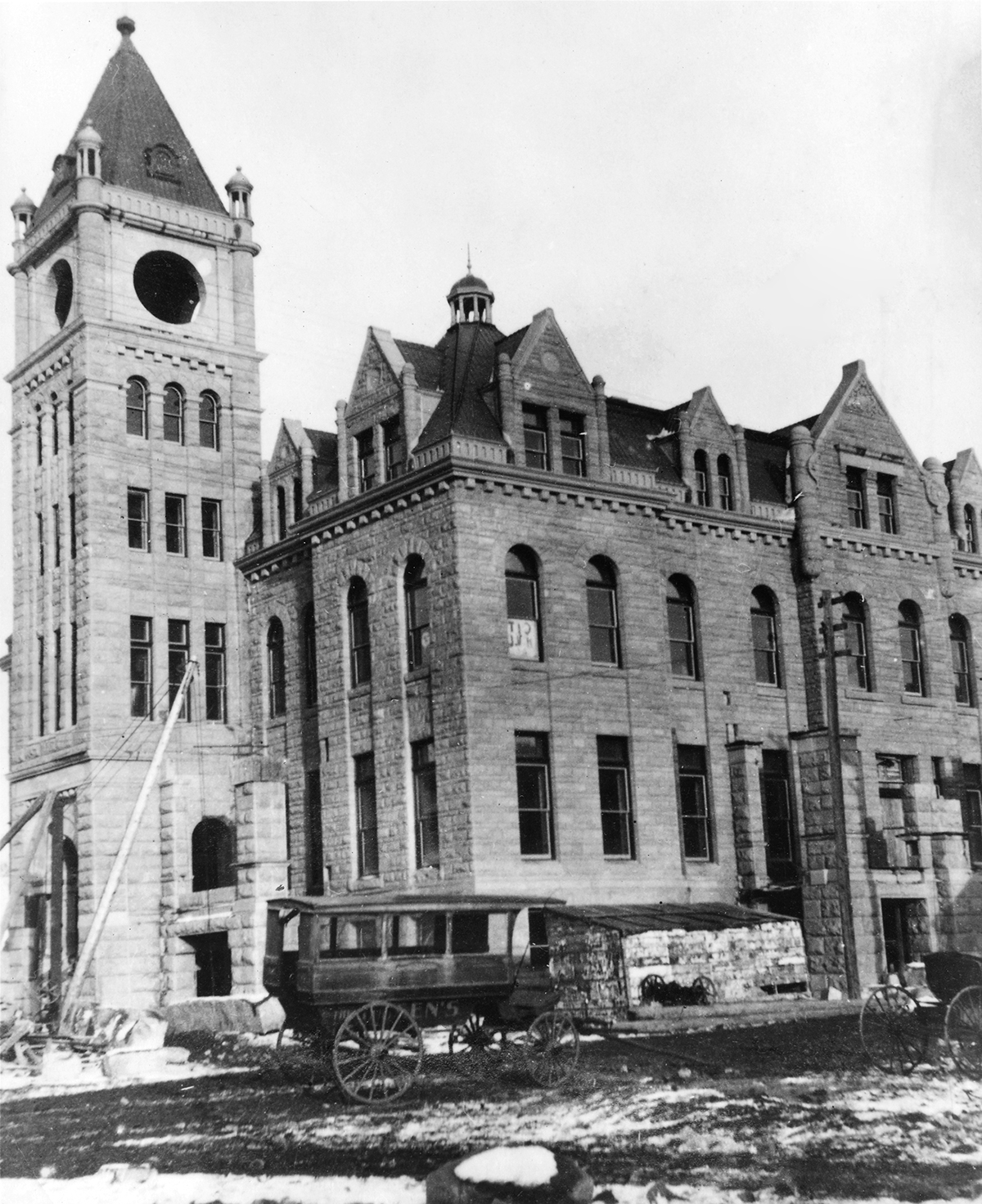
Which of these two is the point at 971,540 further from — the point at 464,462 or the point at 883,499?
the point at 464,462

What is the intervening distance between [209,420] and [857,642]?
18188 mm

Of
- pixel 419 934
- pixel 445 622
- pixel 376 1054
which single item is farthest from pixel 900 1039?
pixel 445 622

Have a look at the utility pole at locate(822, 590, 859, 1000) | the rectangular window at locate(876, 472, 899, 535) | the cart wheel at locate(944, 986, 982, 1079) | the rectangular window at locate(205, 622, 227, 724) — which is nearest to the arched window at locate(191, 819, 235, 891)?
the rectangular window at locate(205, 622, 227, 724)

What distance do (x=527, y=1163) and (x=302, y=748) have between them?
24.0 m

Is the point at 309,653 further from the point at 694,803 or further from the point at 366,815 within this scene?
the point at 694,803

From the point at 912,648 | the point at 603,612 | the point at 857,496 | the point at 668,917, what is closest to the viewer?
the point at 668,917

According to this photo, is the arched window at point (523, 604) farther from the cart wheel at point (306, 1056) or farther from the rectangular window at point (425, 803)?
the cart wheel at point (306, 1056)


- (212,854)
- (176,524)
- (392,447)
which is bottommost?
(212,854)

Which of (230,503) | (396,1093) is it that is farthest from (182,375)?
(396,1093)

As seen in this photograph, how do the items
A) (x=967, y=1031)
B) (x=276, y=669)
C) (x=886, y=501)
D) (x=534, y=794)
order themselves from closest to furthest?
(x=967, y=1031) < (x=534, y=794) < (x=276, y=669) < (x=886, y=501)

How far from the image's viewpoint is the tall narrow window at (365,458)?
34469 millimetres

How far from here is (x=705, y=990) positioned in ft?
91.9

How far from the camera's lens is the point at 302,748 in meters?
36.0

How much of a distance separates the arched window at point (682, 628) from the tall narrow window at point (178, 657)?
1228 cm
